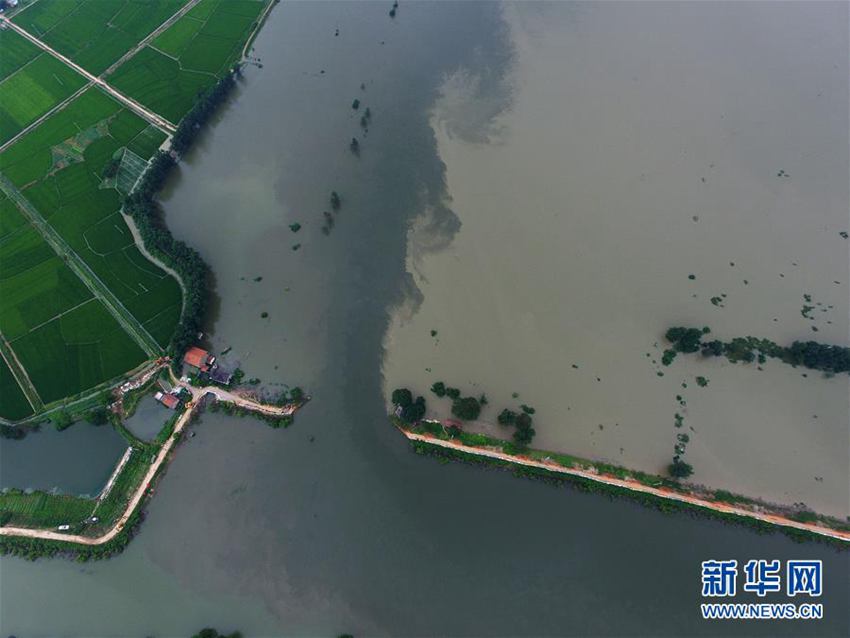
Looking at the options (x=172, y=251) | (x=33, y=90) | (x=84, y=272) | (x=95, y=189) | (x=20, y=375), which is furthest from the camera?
(x=33, y=90)

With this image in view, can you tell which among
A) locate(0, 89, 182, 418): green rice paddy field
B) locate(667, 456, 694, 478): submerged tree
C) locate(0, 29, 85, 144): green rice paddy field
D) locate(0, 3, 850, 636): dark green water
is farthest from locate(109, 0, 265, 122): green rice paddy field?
locate(667, 456, 694, 478): submerged tree

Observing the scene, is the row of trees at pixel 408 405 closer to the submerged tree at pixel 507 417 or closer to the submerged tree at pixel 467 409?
the submerged tree at pixel 467 409

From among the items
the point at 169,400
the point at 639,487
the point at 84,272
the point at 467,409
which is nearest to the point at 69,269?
the point at 84,272

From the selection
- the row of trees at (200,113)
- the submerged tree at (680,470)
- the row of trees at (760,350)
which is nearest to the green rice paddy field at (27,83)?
the row of trees at (200,113)

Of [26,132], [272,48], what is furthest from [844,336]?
[26,132]

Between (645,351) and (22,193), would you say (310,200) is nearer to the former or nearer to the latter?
(22,193)

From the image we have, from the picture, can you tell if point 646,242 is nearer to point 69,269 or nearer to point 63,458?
point 63,458
